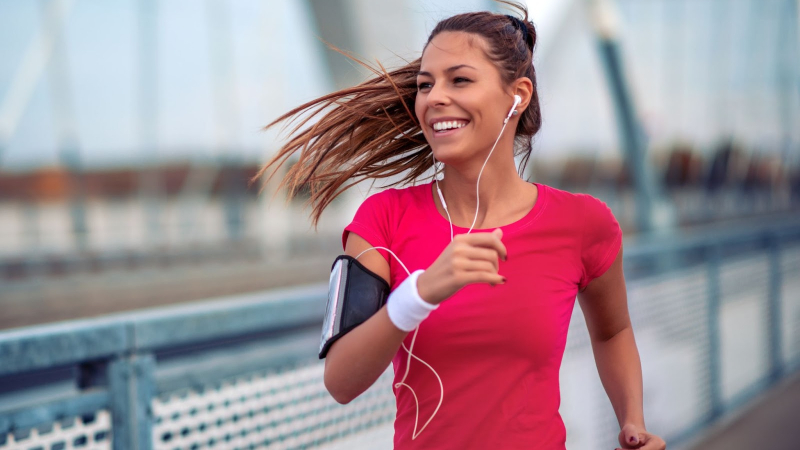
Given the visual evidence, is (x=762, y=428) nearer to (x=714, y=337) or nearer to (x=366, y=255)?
(x=714, y=337)

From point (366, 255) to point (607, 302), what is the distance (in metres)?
0.59

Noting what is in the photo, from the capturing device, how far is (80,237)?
18.2m

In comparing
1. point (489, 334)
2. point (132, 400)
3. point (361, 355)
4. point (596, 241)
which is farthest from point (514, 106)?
point (132, 400)

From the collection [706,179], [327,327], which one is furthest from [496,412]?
[706,179]

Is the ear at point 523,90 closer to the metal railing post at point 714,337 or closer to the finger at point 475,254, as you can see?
the finger at point 475,254

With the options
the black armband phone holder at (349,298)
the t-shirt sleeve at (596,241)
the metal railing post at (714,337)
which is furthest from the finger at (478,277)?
the metal railing post at (714,337)

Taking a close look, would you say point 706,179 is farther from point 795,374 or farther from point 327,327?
point 327,327

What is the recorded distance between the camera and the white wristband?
4.49 feet

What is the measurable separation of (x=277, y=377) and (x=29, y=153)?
1657 centimetres

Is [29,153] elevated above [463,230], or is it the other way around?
[29,153]

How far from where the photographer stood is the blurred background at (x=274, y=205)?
7.43 feet

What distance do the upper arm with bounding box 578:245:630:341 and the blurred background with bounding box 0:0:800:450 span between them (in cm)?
47

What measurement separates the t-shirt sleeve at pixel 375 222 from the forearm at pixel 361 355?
7.9 inches

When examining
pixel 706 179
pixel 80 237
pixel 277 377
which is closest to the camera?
pixel 277 377
